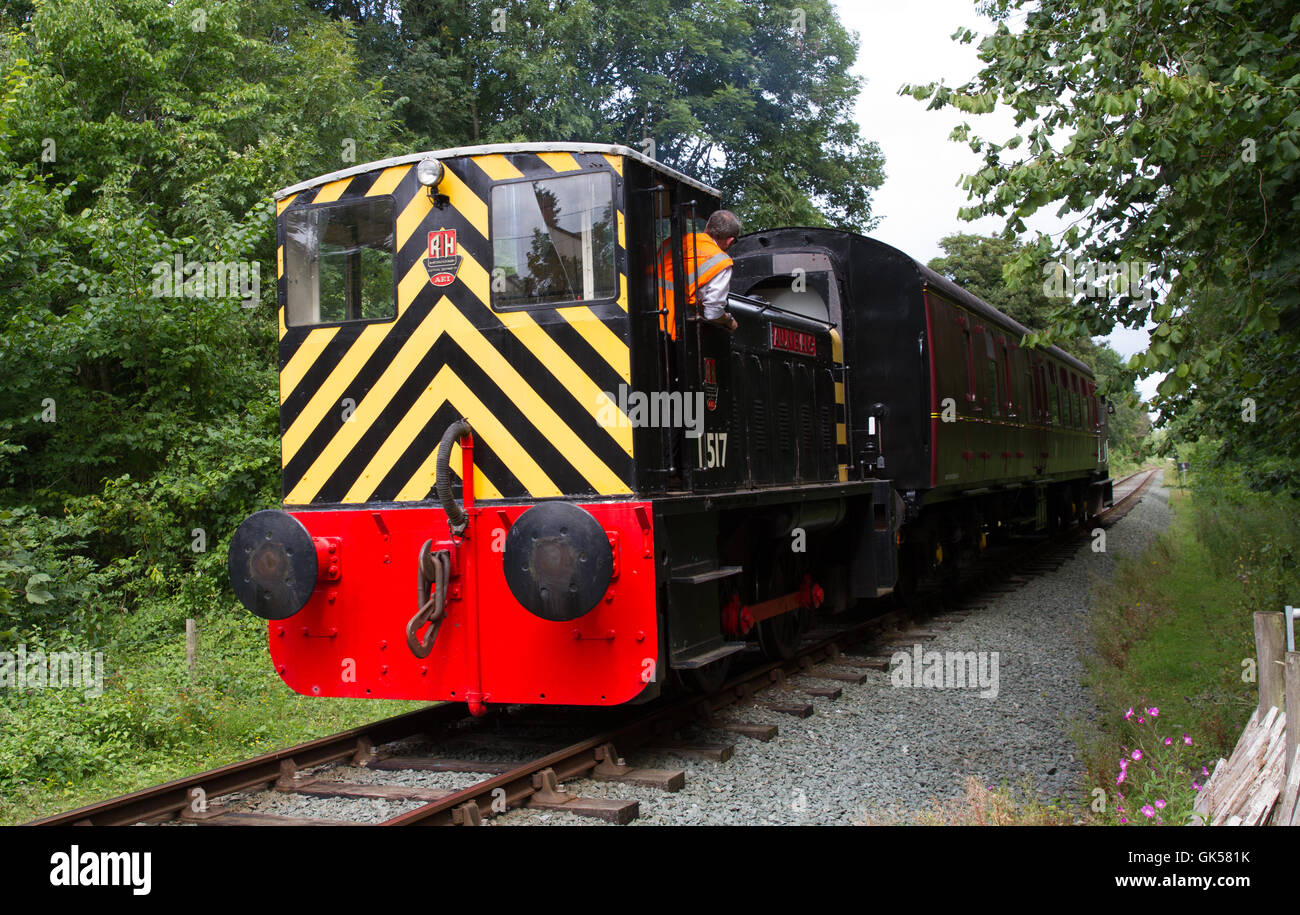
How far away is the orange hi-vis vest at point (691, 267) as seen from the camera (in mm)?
5480

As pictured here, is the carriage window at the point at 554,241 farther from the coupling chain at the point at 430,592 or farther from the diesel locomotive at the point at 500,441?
the coupling chain at the point at 430,592

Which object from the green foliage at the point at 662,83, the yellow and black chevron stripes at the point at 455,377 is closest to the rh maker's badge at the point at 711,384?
the yellow and black chevron stripes at the point at 455,377

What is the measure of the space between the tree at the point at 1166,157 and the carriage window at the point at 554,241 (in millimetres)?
2152

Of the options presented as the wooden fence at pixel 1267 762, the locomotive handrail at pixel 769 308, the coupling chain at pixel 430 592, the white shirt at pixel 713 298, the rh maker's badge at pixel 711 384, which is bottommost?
Result: the wooden fence at pixel 1267 762

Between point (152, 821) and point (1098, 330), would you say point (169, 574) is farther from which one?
point (1098, 330)

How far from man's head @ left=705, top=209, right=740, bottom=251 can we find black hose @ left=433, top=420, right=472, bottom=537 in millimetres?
2005

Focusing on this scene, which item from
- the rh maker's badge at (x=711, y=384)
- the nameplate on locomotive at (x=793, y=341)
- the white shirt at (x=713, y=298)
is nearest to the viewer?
the white shirt at (x=713, y=298)

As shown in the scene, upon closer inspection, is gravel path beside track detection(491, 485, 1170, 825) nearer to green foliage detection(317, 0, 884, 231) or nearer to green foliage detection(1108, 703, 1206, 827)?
green foliage detection(1108, 703, 1206, 827)

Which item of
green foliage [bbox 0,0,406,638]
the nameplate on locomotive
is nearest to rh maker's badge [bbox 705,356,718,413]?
the nameplate on locomotive

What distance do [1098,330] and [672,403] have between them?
244 centimetres

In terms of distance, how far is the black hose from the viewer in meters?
5.21

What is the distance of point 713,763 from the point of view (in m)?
5.61

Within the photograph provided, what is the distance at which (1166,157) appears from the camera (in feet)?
15.0
